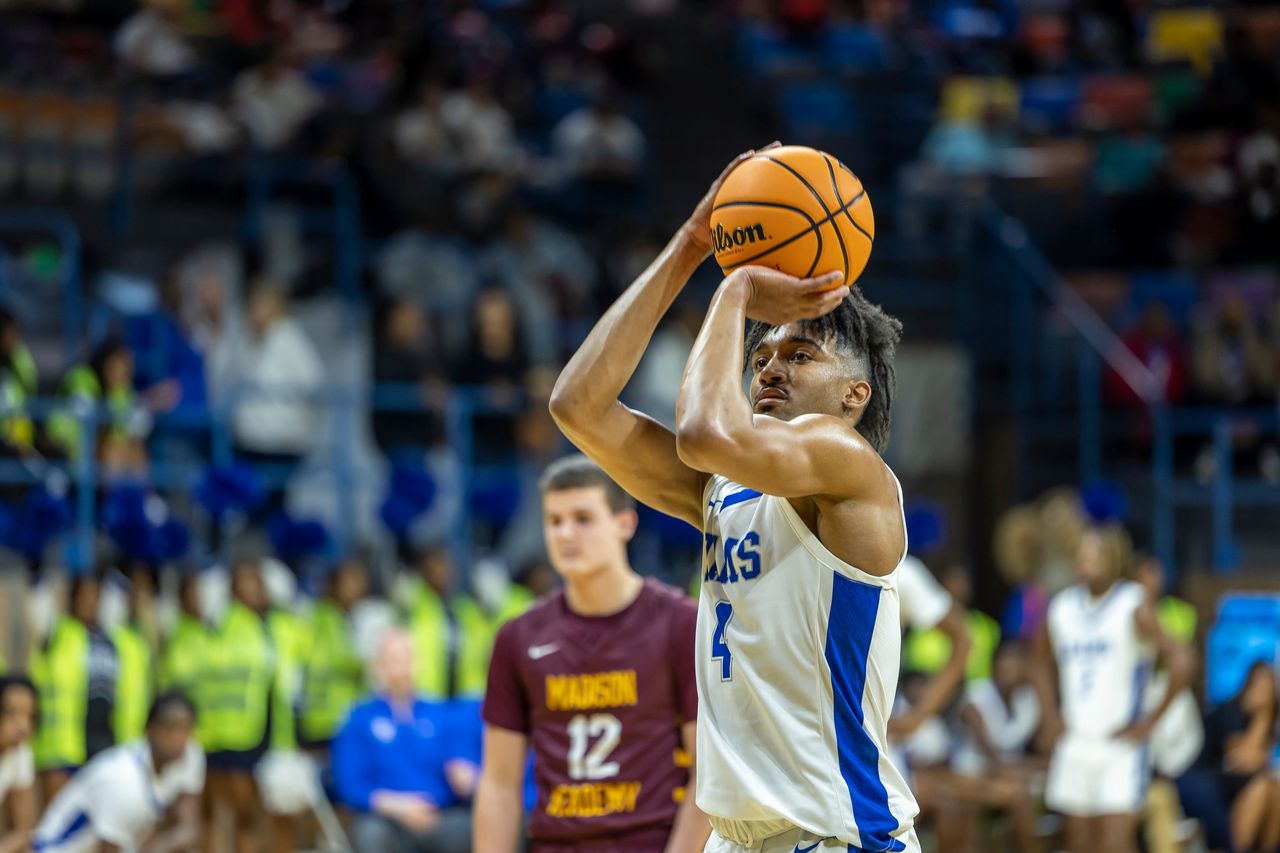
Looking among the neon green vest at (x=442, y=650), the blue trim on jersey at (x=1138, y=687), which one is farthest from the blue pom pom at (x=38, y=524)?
the blue trim on jersey at (x=1138, y=687)

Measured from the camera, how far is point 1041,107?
18094 mm

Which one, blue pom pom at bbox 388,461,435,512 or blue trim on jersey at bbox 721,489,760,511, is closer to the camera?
blue trim on jersey at bbox 721,489,760,511

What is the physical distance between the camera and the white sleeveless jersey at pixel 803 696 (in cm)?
359

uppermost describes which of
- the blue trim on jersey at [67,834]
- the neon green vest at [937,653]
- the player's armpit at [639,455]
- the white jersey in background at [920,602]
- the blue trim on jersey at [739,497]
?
the player's armpit at [639,455]

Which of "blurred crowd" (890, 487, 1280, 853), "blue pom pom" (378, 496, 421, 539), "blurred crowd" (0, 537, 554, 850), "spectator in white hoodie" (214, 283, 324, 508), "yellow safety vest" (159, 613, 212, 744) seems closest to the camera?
"blurred crowd" (0, 537, 554, 850)

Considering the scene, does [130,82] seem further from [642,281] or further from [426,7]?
[642,281]

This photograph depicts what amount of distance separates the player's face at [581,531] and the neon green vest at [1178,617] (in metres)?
7.45

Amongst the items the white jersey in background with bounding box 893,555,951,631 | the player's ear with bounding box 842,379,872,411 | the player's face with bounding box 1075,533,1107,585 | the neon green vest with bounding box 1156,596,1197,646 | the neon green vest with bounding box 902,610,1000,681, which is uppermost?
the player's ear with bounding box 842,379,872,411

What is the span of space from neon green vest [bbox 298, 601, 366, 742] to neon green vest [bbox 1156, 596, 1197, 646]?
5238 millimetres

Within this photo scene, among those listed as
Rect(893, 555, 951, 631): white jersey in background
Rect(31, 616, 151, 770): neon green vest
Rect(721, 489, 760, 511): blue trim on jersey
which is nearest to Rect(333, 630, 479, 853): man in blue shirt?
Rect(31, 616, 151, 770): neon green vest

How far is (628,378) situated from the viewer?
387cm

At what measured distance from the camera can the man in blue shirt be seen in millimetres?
9539

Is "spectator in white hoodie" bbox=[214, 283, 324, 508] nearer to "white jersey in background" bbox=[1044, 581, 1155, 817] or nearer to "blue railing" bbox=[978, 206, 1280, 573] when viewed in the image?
"white jersey in background" bbox=[1044, 581, 1155, 817]

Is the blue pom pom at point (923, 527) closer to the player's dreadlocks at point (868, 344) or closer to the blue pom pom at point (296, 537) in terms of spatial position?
the blue pom pom at point (296, 537)
